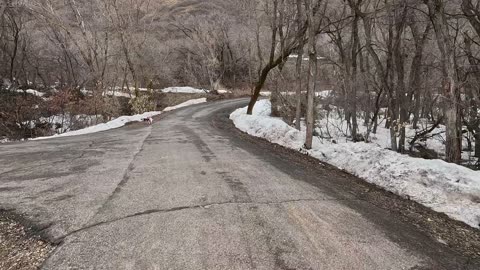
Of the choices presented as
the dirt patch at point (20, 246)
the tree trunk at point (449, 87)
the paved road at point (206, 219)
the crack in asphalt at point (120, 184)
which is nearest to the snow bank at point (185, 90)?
the crack in asphalt at point (120, 184)

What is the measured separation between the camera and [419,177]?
20.2 ft

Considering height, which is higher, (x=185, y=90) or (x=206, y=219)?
(x=185, y=90)

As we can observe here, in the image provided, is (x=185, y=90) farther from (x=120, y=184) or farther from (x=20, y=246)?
(x=20, y=246)

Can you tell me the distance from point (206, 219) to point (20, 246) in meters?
2.08

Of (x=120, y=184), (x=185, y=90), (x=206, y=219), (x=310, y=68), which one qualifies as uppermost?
(x=185, y=90)

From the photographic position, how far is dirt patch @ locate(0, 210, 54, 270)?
3553 mm

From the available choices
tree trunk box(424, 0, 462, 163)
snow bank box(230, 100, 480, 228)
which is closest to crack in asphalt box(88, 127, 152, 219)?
snow bank box(230, 100, 480, 228)

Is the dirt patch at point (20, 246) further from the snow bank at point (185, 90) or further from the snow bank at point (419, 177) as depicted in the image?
the snow bank at point (185, 90)

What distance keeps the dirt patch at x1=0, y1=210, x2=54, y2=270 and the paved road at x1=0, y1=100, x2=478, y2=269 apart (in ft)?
0.49

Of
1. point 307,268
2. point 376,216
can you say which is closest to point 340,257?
point 307,268

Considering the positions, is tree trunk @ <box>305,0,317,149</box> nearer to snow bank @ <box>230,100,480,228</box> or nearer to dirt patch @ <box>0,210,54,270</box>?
snow bank @ <box>230,100,480,228</box>

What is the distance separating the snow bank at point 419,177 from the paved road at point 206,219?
2.45 ft

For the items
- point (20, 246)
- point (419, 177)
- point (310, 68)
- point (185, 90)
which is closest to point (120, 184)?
point (20, 246)

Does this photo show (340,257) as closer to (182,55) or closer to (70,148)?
(70,148)
